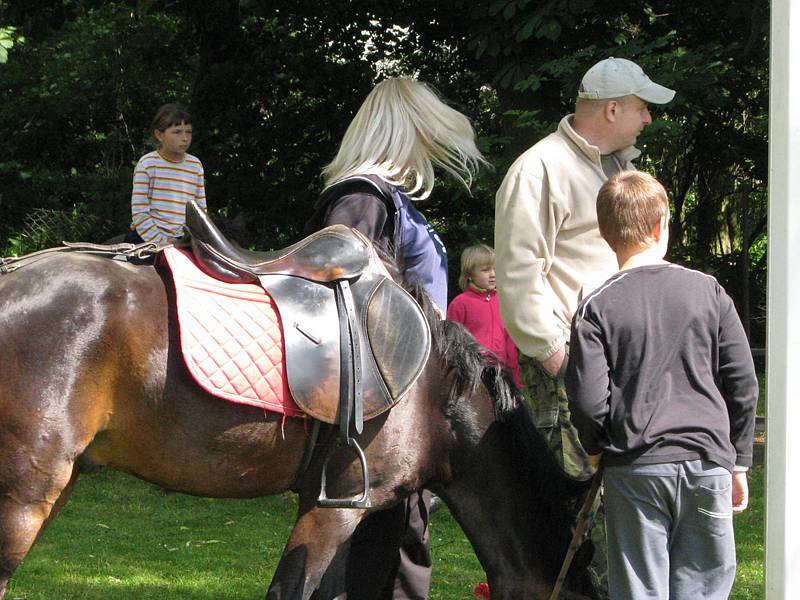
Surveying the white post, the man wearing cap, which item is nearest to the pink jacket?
the man wearing cap

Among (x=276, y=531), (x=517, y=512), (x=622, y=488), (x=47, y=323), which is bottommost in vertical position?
(x=276, y=531)

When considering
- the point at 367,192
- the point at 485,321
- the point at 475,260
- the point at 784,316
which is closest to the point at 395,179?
the point at 367,192

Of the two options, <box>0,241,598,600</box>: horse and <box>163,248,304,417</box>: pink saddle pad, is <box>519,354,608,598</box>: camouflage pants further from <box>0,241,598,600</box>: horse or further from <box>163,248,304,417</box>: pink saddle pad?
<box>163,248,304,417</box>: pink saddle pad

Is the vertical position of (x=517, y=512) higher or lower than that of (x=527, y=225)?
lower

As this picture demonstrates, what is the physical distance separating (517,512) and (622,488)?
1.88 feet

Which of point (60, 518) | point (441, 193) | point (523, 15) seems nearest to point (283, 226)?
point (441, 193)

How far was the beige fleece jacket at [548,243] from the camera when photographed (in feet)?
10.6

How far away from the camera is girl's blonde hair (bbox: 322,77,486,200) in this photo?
3.53m

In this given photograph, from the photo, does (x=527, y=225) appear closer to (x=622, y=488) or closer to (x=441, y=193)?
(x=622, y=488)

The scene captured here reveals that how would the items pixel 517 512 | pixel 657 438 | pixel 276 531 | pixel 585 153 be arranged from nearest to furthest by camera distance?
1. pixel 657 438
2. pixel 517 512
3. pixel 585 153
4. pixel 276 531

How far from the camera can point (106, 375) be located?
9.00 feet

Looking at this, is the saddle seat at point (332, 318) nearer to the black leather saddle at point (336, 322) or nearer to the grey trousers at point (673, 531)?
the black leather saddle at point (336, 322)

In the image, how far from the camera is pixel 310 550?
3.00 meters

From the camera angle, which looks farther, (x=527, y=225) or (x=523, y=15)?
(x=523, y=15)
